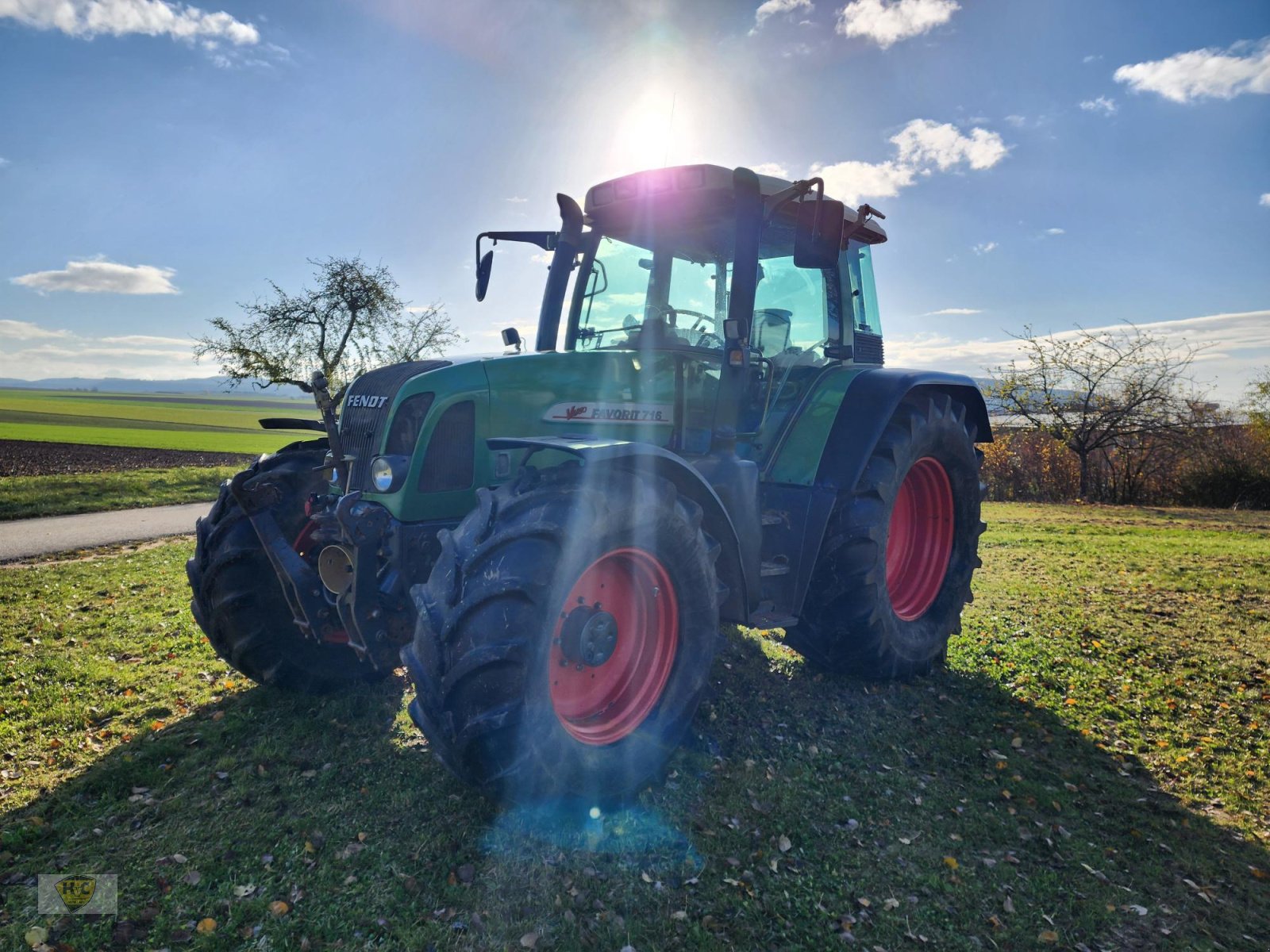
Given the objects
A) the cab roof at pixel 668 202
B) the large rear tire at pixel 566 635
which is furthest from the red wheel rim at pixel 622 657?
the cab roof at pixel 668 202

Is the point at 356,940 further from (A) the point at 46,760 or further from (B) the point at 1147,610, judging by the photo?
(B) the point at 1147,610

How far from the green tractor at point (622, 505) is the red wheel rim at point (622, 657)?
0.5 inches

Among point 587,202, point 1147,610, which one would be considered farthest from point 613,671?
point 1147,610

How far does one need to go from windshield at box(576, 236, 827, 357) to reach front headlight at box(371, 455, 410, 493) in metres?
1.50

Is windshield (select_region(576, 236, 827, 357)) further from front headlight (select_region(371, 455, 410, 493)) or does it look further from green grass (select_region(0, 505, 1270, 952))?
green grass (select_region(0, 505, 1270, 952))

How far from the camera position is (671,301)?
436cm

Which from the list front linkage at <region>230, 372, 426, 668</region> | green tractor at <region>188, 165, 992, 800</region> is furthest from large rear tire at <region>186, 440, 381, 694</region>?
front linkage at <region>230, 372, 426, 668</region>

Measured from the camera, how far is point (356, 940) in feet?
8.23

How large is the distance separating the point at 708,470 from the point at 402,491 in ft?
5.03

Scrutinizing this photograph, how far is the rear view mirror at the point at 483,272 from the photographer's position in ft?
14.9

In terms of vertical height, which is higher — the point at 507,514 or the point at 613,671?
the point at 507,514

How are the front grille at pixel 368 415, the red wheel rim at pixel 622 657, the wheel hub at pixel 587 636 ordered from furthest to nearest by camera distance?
the front grille at pixel 368 415
the red wheel rim at pixel 622 657
the wheel hub at pixel 587 636

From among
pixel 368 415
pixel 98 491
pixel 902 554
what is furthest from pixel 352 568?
pixel 98 491

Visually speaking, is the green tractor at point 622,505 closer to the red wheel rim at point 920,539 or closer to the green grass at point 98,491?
the red wheel rim at point 920,539
